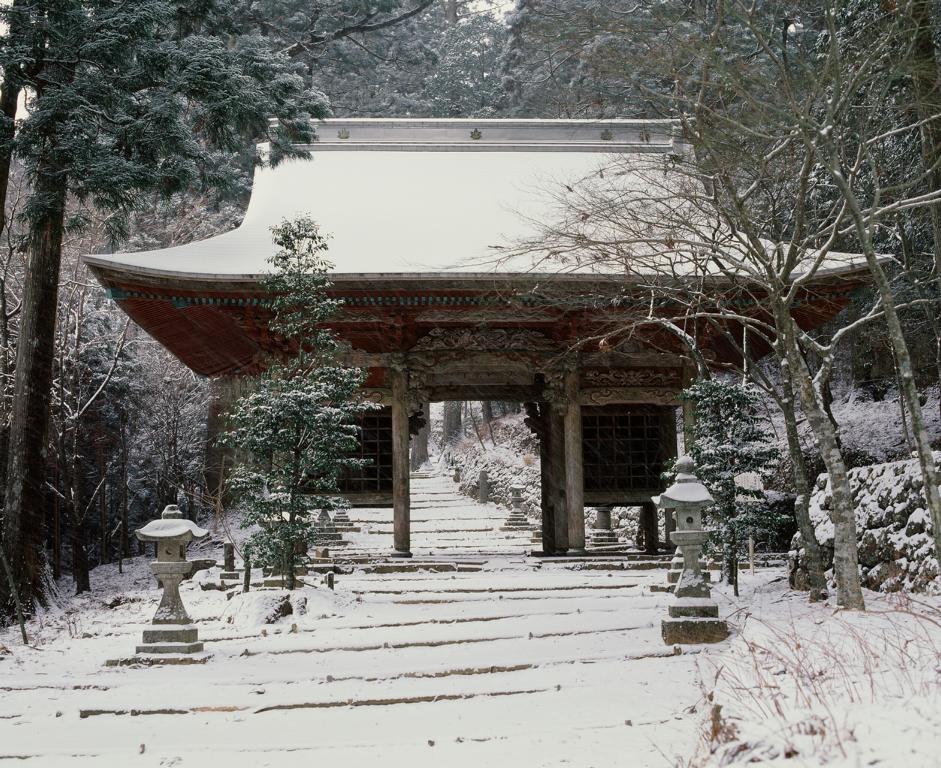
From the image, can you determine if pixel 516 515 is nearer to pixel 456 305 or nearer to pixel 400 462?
pixel 400 462

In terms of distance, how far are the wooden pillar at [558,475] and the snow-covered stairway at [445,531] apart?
1731 millimetres

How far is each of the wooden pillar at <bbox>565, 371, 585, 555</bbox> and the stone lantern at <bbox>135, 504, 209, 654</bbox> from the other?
24.5 feet

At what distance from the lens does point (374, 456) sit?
683 inches

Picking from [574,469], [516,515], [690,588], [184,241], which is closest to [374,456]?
[574,469]

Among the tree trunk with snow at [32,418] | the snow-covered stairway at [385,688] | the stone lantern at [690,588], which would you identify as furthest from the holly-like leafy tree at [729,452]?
the tree trunk with snow at [32,418]

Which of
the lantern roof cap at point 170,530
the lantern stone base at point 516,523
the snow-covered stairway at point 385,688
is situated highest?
the lantern roof cap at point 170,530

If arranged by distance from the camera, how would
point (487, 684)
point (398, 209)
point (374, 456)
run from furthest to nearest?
point (398, 209) < point (374, 456) < point (487, 684)

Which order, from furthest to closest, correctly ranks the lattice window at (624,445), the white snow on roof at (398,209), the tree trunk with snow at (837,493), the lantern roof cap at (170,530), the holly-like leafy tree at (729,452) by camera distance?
the lattice window at (624,445) → the white snow on roof at (398,209) → the holly-like leafy tree at (729,452) → the lantern roof cap at (170,530) → the tree trunk with snow at (837,493)

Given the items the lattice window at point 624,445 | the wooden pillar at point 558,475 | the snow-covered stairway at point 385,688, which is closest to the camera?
the snow-covered stairway at point 385,688

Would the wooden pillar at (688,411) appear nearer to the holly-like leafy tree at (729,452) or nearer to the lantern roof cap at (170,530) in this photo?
the holly-like leafy tree at (729,452)

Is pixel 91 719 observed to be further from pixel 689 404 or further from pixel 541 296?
pixel 689 404

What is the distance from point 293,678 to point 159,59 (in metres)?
7.94

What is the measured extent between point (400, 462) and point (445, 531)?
10.5m

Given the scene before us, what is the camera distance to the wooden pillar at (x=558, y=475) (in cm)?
1641
